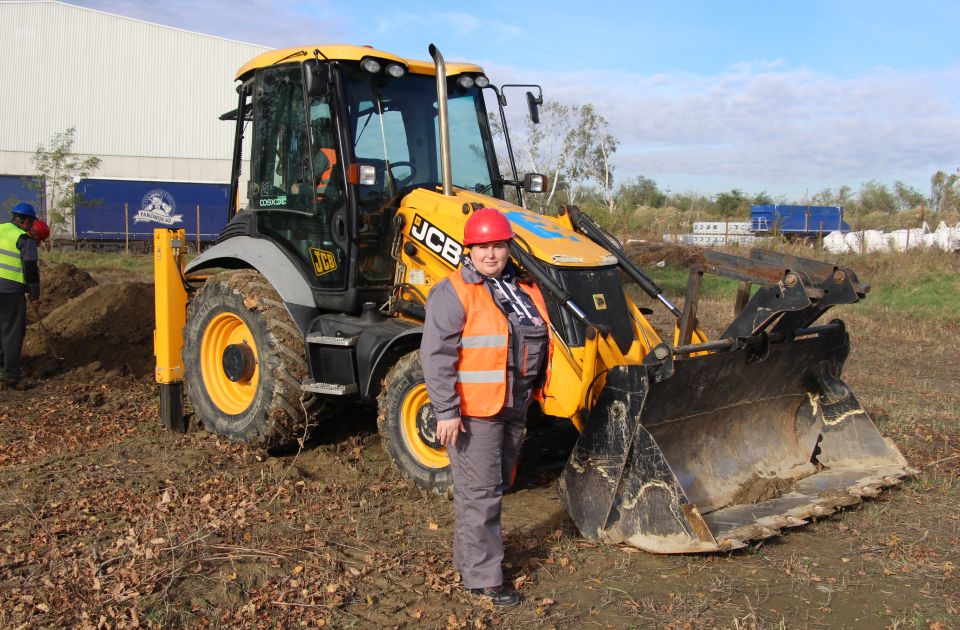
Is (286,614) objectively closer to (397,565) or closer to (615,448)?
(397,565)

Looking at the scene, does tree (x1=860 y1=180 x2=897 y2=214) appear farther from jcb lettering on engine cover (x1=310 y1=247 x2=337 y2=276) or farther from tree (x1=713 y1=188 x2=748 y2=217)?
jcb lettering on engine cover (x1=310 y1=247 x2=337 y2=276)

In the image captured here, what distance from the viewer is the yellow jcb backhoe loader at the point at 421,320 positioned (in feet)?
14.7

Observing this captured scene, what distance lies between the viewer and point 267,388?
587 cm

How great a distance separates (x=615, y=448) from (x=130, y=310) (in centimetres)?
789

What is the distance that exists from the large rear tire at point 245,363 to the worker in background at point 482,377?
2.22 metres

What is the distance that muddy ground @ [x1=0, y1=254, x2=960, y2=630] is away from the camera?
3748mm

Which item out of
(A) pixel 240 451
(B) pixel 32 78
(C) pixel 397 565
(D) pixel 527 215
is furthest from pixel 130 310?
(B) pixel 32 78

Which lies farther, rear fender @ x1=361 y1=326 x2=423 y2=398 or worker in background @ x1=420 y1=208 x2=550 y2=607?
rear fender @ x1=361 y1=326 x2=423 y2=398

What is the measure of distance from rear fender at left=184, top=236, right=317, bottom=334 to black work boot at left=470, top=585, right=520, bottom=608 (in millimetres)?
2546

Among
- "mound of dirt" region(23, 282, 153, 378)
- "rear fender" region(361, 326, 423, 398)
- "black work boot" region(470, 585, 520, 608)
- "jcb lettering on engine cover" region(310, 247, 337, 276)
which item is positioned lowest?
"black work boot" region(470, 585, 520, 608)

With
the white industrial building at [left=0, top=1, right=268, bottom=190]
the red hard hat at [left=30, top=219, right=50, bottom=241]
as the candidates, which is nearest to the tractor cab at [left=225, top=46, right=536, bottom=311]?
the red hard hat at [left=30, top=219, right=50, bottom=241]

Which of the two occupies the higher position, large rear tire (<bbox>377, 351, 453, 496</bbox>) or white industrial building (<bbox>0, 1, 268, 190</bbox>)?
white industrial building (<bbox>0, 1, 268, 190</bbox>)

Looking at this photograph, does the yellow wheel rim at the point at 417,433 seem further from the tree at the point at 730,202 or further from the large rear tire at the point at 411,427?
the tree at the point at 730,202

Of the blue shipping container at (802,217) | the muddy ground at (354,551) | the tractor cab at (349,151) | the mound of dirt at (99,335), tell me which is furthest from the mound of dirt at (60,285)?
the blue shipping container at (802,217)
